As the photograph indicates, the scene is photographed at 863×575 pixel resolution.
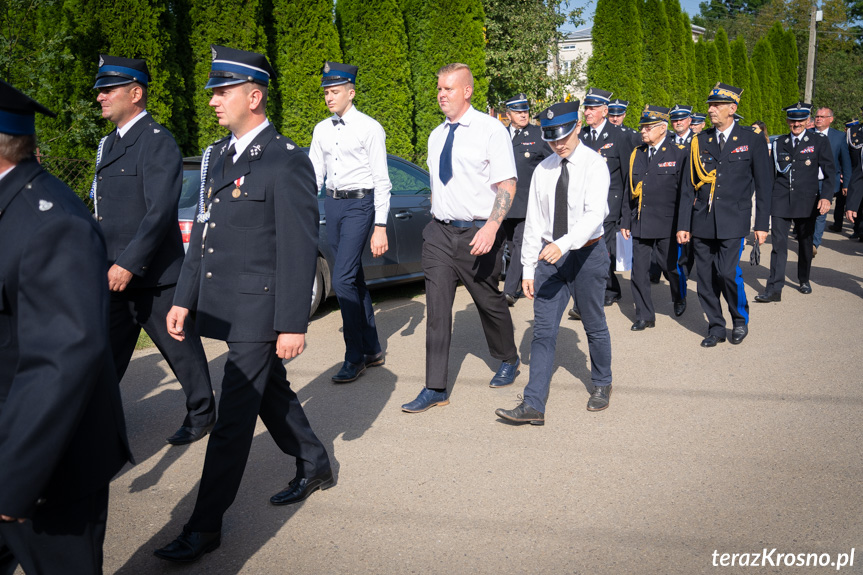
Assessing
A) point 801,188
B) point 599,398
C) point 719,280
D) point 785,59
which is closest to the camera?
point 599,398

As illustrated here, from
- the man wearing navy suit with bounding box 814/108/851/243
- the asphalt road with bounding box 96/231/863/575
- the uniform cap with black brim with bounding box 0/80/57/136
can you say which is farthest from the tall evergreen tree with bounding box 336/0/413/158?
the uniform cap with black brim with bounding box 0/80/57/136

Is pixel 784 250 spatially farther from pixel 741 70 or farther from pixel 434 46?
pixel 741 70

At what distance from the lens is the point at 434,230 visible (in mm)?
5488

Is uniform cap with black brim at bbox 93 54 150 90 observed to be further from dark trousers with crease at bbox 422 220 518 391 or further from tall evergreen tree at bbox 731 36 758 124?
tall evergreen tree at bbox 731 36 758 124

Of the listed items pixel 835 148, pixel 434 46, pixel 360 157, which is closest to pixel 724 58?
pixel 434 46

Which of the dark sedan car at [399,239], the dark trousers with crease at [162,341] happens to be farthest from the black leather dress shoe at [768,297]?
the dark trousers with crease at [162,341]

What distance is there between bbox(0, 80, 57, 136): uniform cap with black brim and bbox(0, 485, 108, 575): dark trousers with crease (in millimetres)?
996

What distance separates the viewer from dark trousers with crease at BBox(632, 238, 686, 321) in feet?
25.2

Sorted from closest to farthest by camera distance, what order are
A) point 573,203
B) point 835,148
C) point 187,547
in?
point 187,547
point 573,203
point 835,148

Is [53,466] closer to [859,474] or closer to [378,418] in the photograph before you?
[378,418]

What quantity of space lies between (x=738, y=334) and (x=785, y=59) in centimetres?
4276

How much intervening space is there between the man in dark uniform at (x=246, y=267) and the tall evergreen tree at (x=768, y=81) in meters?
43.7

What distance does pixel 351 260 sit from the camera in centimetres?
599

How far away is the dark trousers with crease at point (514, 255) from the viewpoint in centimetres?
880
